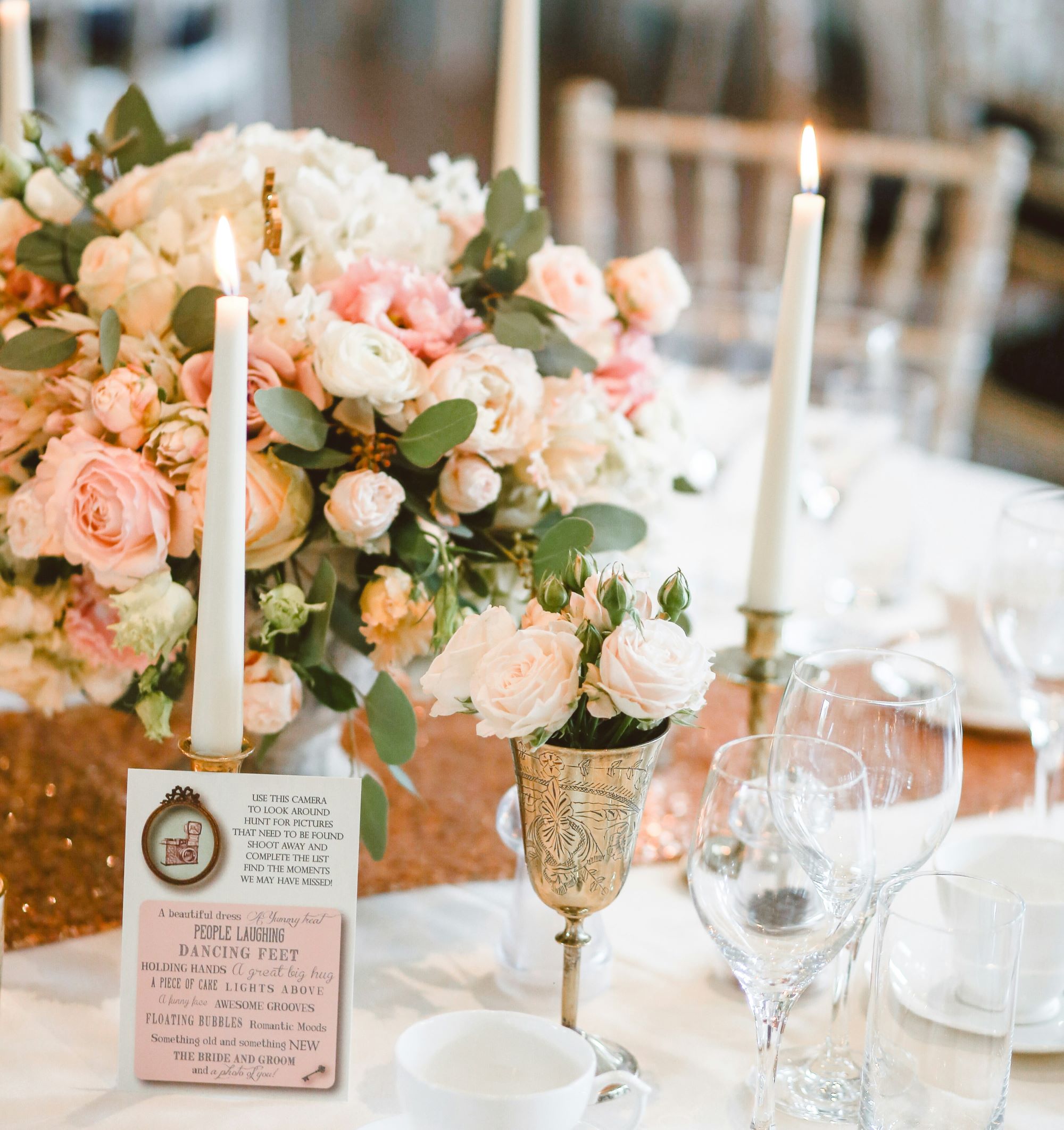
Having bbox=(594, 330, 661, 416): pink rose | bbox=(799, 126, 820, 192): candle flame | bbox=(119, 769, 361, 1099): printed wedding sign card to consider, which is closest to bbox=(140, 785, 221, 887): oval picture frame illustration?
bbox=(119, 769, 361, 1099): printed wedding sign card

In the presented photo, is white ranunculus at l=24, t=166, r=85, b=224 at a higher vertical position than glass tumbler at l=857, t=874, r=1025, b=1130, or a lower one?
higher

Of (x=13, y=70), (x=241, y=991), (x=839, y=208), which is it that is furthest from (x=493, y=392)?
(x=839, y=208)

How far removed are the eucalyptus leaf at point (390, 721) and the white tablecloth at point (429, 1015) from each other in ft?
0.53

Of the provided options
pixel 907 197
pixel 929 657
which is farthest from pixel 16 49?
pixel 907 197

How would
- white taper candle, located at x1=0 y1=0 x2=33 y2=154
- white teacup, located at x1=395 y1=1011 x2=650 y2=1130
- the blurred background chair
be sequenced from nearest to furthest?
white teacup, located at x1=395 y1=1011 x2=650 y2=1130
white taper candle, located at x1=0 y1=0 x2=33 y2=154
the blurred background chair

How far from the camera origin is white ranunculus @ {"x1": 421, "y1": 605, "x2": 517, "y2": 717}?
66 cm

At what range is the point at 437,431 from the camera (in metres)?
0.78

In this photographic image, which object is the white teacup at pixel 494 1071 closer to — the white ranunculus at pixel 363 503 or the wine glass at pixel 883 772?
the wine glass at pixel 883 772

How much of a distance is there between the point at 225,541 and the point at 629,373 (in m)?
0.39

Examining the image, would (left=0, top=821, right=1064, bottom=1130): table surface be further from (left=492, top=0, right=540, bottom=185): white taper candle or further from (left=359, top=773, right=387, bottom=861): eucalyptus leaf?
(left=492, top=0, right=540, bottom=185): white taper candle

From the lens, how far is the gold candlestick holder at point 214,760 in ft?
2.23

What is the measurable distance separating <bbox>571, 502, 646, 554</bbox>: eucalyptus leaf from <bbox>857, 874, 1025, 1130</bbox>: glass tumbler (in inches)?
11.9

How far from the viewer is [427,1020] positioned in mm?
649

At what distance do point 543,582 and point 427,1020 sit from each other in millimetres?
223
